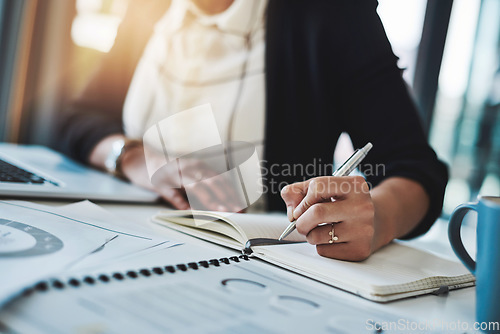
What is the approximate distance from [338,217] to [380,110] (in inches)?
14.4

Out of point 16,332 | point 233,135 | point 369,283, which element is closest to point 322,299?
point 369,283

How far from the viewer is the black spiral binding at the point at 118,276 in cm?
25

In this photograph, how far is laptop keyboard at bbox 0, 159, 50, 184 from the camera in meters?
0.55

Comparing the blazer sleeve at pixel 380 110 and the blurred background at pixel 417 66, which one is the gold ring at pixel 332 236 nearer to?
the blazer sleeve at pixel 380 110

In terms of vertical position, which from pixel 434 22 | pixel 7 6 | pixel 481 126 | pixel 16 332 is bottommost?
pixel 481 126

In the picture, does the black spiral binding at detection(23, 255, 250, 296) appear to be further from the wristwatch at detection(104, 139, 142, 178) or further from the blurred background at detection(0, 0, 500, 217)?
the blurred background at detection(0, 0, 500, 217)

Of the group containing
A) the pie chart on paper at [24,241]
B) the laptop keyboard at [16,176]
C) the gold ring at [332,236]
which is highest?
the pie chart on paper at [24,241]

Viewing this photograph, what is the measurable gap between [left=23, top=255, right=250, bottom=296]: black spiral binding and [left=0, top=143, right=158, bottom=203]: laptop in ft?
0.94

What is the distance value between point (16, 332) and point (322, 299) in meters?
0.21

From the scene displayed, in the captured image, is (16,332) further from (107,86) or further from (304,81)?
(107,86)

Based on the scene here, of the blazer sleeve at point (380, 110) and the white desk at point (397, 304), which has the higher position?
the blazer sleeve at point (380, 110)

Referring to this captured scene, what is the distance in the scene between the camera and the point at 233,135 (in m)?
0.80

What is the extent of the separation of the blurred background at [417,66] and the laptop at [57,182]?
586 mm

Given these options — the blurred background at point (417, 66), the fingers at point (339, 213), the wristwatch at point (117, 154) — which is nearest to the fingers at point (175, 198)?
the wristwatch at point (117, 154)
